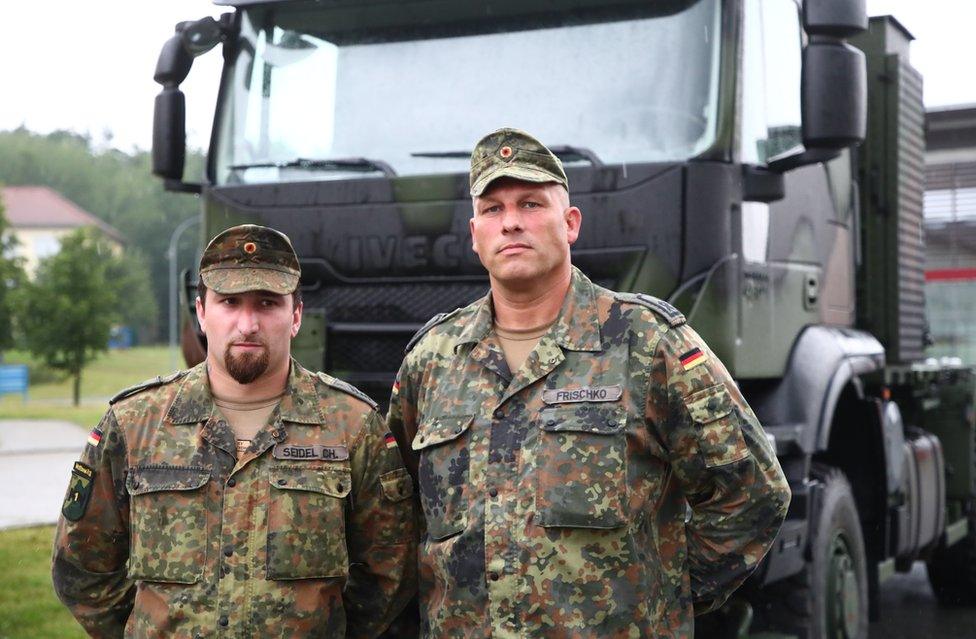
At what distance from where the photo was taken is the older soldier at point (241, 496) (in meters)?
→ 2.67

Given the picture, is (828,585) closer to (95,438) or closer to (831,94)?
(831,94)

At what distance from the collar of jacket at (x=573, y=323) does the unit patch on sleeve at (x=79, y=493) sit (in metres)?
0.84

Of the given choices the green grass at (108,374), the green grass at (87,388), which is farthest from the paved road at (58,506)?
the green grass at (108,374)

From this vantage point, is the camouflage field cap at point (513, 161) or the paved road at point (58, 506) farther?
the paved road at point (58, 506)

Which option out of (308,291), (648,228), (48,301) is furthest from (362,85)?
(48,301)

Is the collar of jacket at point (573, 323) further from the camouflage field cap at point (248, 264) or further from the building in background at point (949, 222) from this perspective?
the building in background at point (949, 222)

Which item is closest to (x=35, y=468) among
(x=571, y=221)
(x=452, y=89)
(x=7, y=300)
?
(x=452, y=89)

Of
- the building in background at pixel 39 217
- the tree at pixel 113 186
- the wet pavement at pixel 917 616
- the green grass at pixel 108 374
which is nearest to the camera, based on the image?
the wet pavement at pixel 917 616

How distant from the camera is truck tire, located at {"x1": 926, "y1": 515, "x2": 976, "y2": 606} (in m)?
7.61

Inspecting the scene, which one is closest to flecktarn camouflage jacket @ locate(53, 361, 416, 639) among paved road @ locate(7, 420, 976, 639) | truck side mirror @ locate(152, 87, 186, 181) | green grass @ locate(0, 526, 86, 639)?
truck side mirror @ locate(152, 87, 186, 181)

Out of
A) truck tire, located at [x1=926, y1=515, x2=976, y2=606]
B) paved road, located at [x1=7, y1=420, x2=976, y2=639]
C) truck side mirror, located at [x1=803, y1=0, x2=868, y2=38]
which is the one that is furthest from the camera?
truck tire, located at [x1=926, y1=515, x2=976, y2=606]

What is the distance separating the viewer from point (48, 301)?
1302 inches

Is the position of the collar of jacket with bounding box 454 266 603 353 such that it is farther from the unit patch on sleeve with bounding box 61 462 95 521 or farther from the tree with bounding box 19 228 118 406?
the tree with bounding box 19 228 118 406

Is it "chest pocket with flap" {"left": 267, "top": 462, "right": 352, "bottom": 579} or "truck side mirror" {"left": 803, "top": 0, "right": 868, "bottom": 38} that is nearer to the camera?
"chest pocket with flap" {"left": 267, "top": 462, "right": 352, "bottom": 579}
